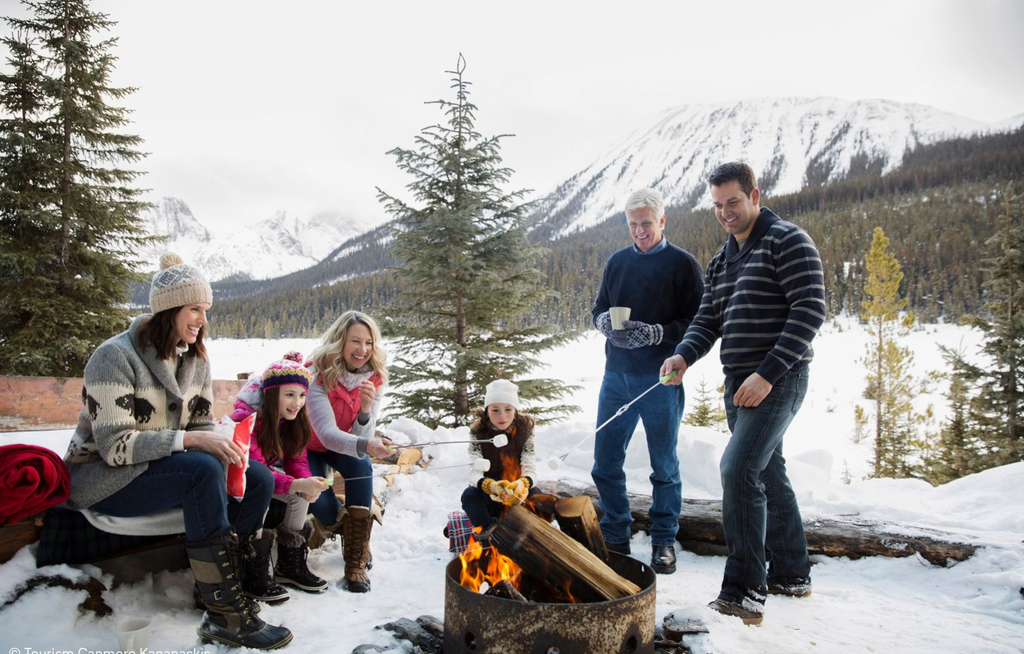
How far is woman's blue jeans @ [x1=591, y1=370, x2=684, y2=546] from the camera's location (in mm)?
3781

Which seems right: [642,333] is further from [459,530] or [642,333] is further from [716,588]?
[459,530]

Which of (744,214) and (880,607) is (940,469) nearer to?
(880,607)

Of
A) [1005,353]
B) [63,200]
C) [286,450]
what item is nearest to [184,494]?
[286,450]

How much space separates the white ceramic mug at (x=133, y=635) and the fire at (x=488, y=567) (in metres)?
1.31

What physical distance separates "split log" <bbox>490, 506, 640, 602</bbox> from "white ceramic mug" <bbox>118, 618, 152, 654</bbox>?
1450 millimetres

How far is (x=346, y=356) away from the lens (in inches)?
148

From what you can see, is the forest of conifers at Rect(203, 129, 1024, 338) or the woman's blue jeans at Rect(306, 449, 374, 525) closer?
the woman's blue jeans at Rect(306, 449, 374, 525)

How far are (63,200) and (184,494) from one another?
9.82 meters

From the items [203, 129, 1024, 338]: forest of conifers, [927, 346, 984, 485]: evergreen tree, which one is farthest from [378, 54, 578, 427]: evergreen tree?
[203, 129, 1024, 338]: forest of conifers

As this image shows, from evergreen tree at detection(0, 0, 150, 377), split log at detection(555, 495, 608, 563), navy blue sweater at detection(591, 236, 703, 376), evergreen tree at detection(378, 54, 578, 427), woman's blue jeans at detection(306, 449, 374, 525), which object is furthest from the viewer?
evergreen tree at detection(0, 0, 150, 377)

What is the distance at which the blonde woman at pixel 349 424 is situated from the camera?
354 cm

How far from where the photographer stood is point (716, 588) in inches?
133

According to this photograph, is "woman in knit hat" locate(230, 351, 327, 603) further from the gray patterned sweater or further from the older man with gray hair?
the older man with gray hair

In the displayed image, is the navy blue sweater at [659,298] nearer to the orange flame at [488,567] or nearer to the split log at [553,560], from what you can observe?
the orange flame at [488,567]
